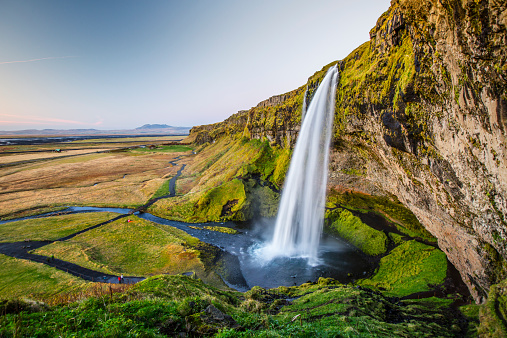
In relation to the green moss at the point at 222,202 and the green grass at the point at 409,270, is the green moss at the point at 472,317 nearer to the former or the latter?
the green grass at the point at 409,270

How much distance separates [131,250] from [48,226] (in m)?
20.1

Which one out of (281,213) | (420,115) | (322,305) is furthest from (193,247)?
(420,115)

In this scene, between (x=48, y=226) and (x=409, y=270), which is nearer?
(x=409, y=270)

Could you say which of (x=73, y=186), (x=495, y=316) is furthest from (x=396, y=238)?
(x=73, y=186)

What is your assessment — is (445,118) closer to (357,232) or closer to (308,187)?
(357,232)

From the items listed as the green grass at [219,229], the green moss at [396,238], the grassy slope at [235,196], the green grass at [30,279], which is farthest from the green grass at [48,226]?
the green moss at [396,238]

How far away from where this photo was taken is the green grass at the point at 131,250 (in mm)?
23016

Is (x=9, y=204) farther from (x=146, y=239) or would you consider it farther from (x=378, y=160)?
(x=378, y=160)

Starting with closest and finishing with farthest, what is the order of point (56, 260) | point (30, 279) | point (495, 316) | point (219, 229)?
1. point (495, 316)
2. point (30, 279)
3. point (56, 260)
4. point (219, 229)

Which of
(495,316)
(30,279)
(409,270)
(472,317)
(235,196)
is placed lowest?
(30,279)

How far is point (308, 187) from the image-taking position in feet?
107

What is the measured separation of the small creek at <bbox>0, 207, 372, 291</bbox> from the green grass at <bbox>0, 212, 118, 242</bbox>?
3.20 meters

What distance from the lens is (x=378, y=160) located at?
24.7m

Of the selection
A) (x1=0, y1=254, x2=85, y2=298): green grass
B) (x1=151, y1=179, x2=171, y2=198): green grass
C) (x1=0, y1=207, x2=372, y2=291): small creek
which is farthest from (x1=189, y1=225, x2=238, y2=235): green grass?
(x1=151, y1=179, x2=171, y2=198): green grass
